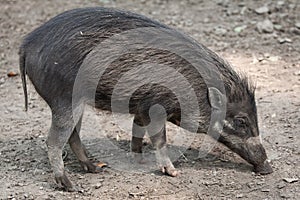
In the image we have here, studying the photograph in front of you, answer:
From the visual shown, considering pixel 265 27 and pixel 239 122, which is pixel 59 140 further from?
pixel 265 27

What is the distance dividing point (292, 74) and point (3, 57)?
10.8 ft

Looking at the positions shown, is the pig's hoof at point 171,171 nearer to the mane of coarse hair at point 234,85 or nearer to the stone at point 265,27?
the mane of coarse hair at point 234,85

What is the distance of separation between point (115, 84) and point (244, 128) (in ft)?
3.67

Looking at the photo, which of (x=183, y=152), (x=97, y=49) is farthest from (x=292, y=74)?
(x=97, y=49)

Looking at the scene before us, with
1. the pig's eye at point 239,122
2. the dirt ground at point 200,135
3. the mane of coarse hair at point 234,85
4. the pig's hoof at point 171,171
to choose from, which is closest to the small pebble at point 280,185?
the dirt ground at point 200,135

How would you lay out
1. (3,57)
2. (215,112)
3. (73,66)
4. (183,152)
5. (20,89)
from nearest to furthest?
(73,66) → (215,112) → (183,152) → (20,89) → (3,57)

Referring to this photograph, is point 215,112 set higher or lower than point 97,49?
lower

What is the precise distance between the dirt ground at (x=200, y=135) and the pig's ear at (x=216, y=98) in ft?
1.79

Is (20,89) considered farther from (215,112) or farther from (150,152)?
(215,112)

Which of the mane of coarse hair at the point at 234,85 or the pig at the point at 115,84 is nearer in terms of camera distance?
the pig at the point at 115,84

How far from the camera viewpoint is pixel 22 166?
16.6 feet

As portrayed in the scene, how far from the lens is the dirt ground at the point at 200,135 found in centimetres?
472

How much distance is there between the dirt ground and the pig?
0.59ft

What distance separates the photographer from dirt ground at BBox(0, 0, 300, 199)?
4723 mm
